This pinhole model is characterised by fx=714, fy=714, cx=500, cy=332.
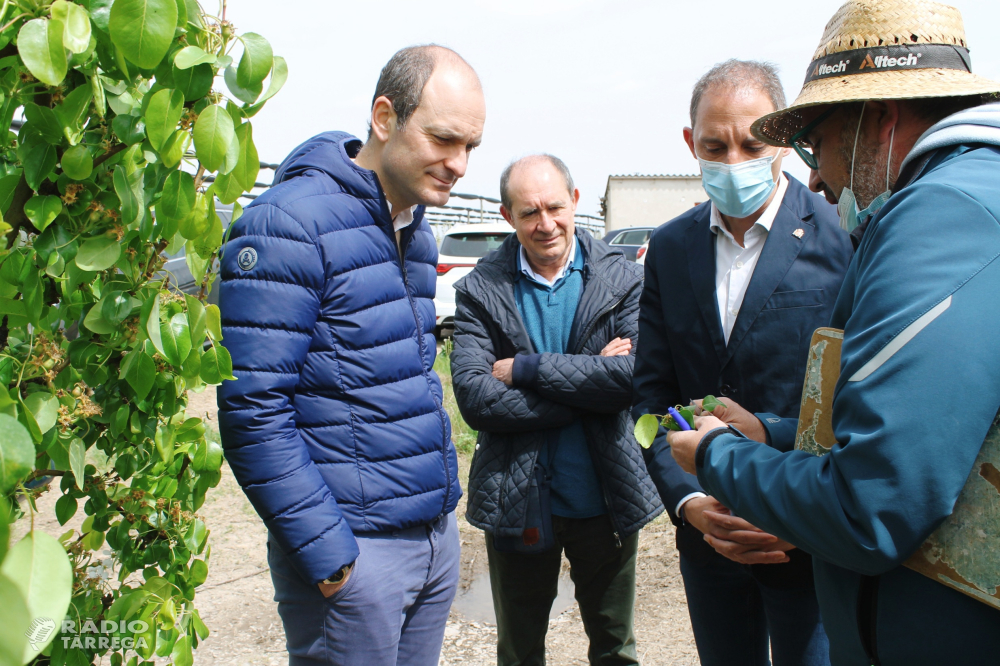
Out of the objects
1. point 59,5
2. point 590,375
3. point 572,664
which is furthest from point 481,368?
point 59,5

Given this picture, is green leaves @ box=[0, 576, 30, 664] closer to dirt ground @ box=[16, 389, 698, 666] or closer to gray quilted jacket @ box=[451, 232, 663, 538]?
gray quilted jacket @ box=[451, 232, 663, 538]

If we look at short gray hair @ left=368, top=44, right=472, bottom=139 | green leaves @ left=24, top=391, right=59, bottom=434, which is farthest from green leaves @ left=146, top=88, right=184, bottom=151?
short gray hair @ left=368, top=44, right=472, bottom=139

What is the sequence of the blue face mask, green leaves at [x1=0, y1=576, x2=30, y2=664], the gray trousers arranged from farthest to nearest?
the blue face mask, the gray trousers, green leaves at [x1=0, y1=576, x2=30, y2=664]

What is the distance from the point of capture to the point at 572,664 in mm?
3156

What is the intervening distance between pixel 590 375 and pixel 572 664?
1438 mm

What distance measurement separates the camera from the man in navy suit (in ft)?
6.60

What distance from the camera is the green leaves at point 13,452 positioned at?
57cm

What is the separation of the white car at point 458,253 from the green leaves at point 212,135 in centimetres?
875

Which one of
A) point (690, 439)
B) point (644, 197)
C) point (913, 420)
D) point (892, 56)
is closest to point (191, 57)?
point (913, 420)

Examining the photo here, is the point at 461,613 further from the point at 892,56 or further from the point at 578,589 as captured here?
the point at 892,56

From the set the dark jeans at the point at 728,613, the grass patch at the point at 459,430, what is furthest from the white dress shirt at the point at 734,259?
the grass patch at the point at 459,430

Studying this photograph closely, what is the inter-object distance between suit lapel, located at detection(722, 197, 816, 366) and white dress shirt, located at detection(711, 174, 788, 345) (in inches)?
1.7

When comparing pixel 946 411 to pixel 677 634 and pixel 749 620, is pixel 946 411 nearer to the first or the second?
pixel 749 620

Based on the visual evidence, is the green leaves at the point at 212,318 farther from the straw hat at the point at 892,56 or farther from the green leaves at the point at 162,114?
the straw hat at the point at 892,56
